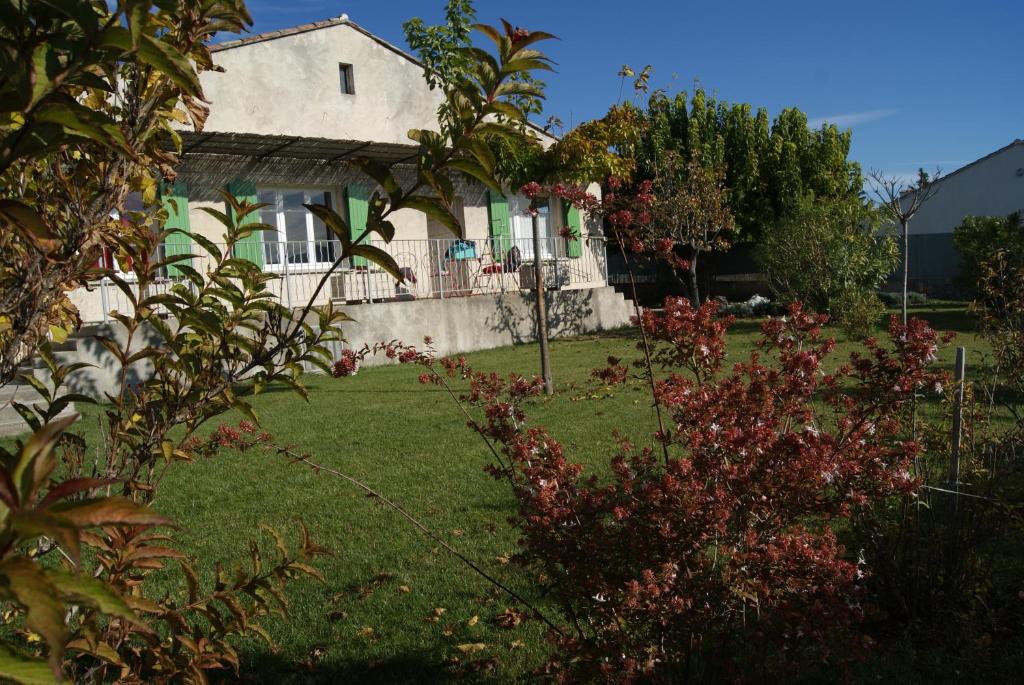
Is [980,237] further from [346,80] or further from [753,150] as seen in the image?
[346,80]

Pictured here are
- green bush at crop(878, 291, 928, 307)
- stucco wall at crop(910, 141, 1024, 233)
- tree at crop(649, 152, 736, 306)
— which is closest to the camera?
tree at crop(649, 152, 736, 306)

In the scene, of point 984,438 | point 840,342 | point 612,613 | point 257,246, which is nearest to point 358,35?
point 257,246

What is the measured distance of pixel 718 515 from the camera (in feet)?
8.86

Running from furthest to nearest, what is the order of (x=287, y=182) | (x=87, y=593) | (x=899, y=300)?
(x=899, y=300) < (x=287, y=182) < (x=87, y=593)

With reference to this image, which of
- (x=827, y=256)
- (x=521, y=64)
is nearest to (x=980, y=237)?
(x=827, y=256)

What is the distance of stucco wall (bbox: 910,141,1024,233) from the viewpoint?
3108cm

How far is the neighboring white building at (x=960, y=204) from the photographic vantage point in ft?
102

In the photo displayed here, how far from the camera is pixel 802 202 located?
852 inches

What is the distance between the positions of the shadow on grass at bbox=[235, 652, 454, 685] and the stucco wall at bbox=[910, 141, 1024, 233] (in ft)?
105

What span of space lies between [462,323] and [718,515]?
13.8m

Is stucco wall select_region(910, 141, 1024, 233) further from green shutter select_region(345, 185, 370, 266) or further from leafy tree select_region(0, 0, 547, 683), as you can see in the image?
leafy tree select_region(0, 0, 547, 683)

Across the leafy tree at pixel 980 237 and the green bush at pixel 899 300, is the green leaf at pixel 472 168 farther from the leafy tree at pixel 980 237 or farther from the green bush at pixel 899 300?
the green bush at pixel 899 300

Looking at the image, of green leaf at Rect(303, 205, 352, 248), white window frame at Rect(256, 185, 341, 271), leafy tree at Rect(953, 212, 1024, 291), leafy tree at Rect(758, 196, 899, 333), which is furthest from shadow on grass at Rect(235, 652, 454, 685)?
leafy tree at Rect(953, 212, 1024, 291)

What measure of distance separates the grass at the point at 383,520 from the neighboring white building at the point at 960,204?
82.0 ft
